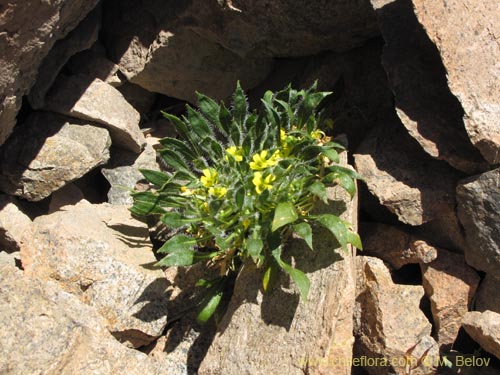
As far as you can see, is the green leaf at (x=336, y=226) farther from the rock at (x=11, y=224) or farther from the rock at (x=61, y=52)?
the rock at (x=61, y=52)

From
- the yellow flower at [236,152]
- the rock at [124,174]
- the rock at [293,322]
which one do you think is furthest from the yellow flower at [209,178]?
the rock at [124,174]

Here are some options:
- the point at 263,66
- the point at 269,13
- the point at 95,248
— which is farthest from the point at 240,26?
the point at 95,248

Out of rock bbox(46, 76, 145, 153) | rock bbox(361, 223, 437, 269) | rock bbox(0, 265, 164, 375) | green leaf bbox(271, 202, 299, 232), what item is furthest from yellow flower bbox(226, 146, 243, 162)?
rock bbox(0, 265, 164, 375)

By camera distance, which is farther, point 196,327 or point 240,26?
point 240,26

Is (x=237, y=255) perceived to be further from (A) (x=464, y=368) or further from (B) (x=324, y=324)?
(A) (x=464, y=368)

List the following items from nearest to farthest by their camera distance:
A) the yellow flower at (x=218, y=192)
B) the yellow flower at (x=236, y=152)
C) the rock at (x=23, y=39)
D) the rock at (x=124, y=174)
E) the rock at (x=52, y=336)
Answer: the rock at (x=52, y=336) → the rock at (x=23, y=39) → the yellow flower at (x=218, y=192) → the yellow flower at (x=236, y=152) → the rock at (x=124, y=174)

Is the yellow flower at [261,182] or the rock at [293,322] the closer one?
the rock at [293,322]

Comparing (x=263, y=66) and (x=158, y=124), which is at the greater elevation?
(x=263, y=66)
